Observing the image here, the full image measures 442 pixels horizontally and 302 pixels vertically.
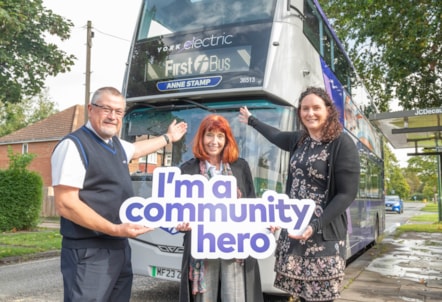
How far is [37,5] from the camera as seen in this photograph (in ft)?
51.2

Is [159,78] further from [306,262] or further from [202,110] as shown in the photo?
[306,262]

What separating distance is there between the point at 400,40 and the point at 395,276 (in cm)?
811

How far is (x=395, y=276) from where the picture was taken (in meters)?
7.49

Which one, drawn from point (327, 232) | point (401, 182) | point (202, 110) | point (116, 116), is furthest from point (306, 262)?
point (401, 182)

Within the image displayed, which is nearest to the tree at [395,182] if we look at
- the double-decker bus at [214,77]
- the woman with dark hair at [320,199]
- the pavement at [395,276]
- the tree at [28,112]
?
the tree at [28,112]

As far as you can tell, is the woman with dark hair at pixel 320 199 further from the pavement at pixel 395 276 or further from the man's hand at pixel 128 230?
the pavement at pixel 395 276

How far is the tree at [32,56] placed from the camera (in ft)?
48.0

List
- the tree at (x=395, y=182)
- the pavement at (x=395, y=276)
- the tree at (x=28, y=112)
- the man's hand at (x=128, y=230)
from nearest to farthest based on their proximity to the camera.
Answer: the man's hand at (x=128, y=230), the pavement at (x=395, y=276), the tree at (x=28, y=112), the tree at (x=395, y=182)

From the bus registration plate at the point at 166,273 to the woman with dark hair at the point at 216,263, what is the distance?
7.29ft

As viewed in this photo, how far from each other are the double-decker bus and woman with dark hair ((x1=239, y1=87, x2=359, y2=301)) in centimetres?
206


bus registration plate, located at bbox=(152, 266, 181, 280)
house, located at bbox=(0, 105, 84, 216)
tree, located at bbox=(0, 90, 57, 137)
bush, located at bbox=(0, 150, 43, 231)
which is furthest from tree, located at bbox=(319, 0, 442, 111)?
tree, located at bbox=(0, 90, 57, 137)

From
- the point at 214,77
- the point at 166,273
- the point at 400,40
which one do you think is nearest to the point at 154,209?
the point at 166,273

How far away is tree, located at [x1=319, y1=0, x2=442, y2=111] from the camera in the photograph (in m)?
11.5

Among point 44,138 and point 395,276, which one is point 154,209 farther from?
point 44,138
